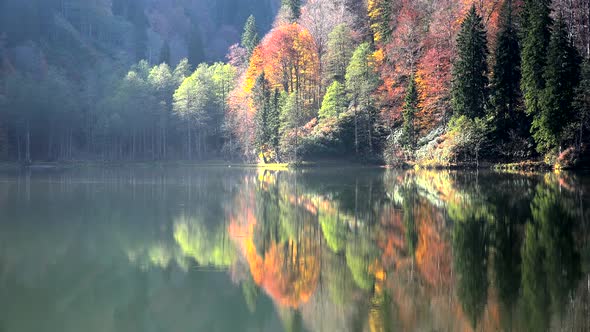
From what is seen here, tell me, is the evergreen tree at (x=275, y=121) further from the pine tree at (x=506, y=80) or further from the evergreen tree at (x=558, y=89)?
the evergreen tree at (x=558, y=89)

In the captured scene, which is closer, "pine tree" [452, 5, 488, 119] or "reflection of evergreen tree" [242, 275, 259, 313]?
"reflection of evergreen tree" [242, 275, 259, 313]

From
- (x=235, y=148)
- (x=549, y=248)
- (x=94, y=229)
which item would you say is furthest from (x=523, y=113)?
(x=235, y=148)

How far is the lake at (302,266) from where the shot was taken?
966 centimetres

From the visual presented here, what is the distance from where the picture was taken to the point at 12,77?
276ft

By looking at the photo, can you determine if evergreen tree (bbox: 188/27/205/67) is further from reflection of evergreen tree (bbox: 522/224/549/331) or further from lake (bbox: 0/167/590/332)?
reflection of evergreen tree (bbox: 522/224/549/331)

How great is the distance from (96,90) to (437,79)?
60.8 meters

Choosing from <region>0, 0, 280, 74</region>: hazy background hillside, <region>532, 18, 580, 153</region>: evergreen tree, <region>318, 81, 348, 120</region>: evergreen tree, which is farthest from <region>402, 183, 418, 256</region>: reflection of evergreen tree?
<region>0, 0, 280, 74</region>: hazy background hillside

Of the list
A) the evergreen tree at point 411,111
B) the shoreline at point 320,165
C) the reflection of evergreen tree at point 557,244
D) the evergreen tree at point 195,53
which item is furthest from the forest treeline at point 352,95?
the evergreen tree at point 195,53

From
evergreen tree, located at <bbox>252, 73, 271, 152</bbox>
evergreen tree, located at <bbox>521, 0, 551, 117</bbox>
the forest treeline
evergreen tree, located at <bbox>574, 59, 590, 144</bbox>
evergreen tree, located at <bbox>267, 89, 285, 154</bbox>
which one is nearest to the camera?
evergreen tree, located at <bbox>574, 59, 590, 144</bbox>

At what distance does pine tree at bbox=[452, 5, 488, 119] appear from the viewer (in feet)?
149

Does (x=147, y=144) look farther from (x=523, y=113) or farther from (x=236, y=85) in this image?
(x=523, y=113)

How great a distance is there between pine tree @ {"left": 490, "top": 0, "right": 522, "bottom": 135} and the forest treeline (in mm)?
101

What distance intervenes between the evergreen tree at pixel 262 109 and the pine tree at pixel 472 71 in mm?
25654

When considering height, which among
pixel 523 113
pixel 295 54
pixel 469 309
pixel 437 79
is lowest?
pixel 469 309
